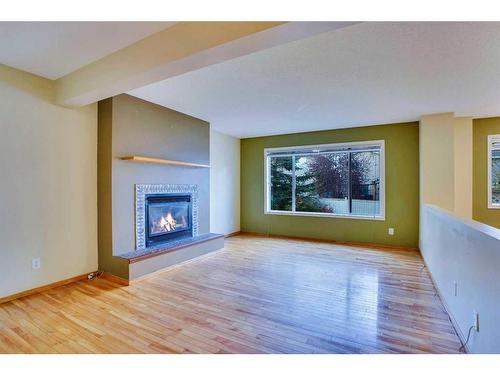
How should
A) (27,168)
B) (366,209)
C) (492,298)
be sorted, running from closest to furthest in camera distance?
(492,298), (27,168), (366,209)

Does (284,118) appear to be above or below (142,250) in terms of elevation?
above

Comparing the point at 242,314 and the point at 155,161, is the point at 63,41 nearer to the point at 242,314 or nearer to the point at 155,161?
the point at 155,161

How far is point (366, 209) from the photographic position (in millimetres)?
5148

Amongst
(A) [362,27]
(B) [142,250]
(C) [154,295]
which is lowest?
(C) [154,295]

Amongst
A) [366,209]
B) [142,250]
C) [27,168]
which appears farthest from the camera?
[366,209]

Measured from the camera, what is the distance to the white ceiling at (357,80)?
2035mm

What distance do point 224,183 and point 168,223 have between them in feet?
6.59

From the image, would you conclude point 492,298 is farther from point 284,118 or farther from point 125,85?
point 284,118

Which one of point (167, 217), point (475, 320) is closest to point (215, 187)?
point (167, 217)

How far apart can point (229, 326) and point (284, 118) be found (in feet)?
11.3

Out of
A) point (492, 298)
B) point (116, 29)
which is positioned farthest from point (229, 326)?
point (116, 29)

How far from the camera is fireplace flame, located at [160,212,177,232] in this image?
3.92 meters

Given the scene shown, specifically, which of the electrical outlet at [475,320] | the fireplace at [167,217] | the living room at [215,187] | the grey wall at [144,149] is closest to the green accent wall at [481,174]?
the living room at [215,187]

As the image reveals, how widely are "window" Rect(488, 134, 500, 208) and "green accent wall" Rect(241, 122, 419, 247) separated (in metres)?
1.14
